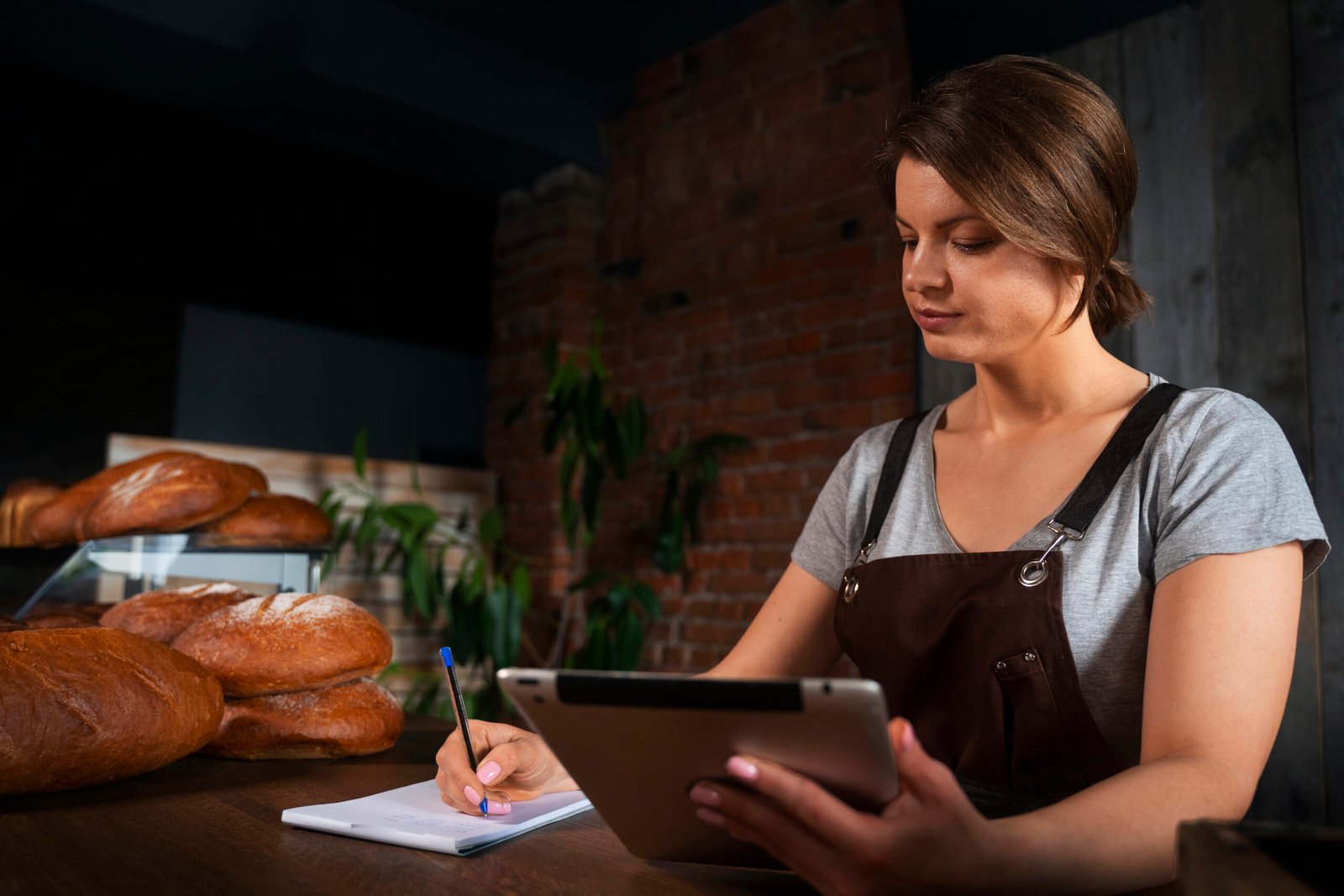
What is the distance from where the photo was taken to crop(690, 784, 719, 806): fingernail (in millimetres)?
623

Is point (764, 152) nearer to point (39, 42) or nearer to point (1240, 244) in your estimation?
point (1240, 244)

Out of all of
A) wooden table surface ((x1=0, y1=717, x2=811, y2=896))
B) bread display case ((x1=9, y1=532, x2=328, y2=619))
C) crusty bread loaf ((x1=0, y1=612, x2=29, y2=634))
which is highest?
bread display case ((x1=9, y1=532, x2=328, y2=619))

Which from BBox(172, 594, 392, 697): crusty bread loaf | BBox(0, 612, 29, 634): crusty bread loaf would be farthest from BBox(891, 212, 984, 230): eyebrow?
BBox(0, 612, 29, 634): crusty bread loaf

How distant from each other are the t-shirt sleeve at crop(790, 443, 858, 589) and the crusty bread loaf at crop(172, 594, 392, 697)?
0.56 metres

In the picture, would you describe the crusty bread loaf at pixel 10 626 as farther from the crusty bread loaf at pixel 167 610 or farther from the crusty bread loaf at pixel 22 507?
the crusty bread loaf at pixel 22 507

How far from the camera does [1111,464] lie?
1068mm

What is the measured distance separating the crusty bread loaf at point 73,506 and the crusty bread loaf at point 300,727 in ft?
3.60

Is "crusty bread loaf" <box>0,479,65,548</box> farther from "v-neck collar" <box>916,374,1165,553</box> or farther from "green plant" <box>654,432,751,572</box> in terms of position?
"v-neck collar" <box>916,374,1165,553</box>

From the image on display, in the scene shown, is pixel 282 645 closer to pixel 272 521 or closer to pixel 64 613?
pixel 64 613

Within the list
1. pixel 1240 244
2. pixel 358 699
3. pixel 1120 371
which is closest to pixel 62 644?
pixel 358 699

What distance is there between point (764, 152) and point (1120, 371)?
2492mm

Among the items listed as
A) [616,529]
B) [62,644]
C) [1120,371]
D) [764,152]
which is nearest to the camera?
[62,644]

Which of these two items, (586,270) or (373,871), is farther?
(586,270)

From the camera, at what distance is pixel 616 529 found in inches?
153
